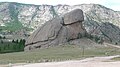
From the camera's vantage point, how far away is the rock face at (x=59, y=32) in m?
129

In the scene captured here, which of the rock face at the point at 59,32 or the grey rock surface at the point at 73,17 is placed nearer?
the rock face at the point at 59,32

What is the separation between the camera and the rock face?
5084 inches

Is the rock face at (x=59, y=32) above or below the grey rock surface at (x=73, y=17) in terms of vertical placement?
below

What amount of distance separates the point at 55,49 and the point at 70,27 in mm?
18761

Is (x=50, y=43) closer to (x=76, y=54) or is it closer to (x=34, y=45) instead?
(x=34, y=45)

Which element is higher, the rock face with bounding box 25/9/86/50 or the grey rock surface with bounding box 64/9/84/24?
the grey rock surface with bounding box 64/9/84/24

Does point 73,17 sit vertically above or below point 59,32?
above

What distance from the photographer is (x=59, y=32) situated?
5148 inches

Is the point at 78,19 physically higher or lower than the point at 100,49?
higher

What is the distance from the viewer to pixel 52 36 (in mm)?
129250

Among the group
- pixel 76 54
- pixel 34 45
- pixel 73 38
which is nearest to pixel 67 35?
pixel 73 38

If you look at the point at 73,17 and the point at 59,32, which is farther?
the point at 73,17

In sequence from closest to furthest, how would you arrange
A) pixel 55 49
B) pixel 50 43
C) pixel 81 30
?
1. pixel 55 49
2. pixel 50 43
3. pixel 81 30

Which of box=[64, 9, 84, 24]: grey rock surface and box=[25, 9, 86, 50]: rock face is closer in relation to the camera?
box=[25, 9, 86, 50]: rock face
